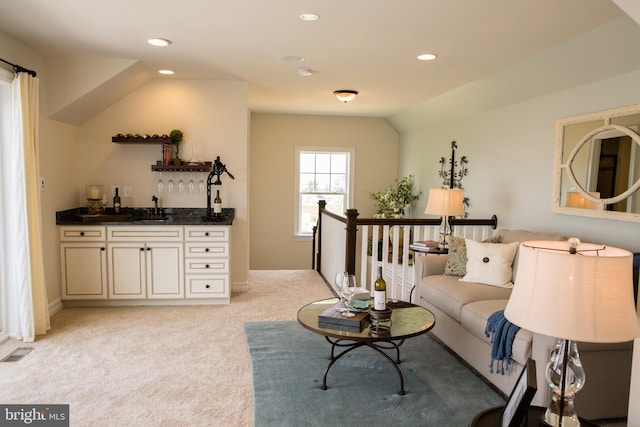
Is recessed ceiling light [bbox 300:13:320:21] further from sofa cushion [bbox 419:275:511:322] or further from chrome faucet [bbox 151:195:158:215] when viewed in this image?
chrome faucet [bbox 151:195:158:215]

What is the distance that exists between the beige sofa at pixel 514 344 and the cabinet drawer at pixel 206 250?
1968 millimetres

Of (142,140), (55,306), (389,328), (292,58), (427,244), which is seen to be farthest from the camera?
(142,140)

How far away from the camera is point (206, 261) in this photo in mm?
4770

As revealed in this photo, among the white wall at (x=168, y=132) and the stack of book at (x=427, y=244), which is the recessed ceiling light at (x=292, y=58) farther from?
the stack of book at (x=427, y=244)

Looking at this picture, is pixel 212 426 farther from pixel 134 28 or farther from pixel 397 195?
pixel 397 195

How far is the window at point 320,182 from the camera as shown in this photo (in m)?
7.77

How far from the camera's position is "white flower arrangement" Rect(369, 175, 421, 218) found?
283 inches

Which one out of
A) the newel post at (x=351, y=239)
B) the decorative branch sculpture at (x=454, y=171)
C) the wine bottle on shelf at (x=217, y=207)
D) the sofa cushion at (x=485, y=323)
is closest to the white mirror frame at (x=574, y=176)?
the sofa cushion at (x=485, y=323)

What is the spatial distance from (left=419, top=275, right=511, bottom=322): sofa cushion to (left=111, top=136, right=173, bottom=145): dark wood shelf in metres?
2.99

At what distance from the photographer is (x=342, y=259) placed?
16.4 feet

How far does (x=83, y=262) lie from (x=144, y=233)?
25.9 inches

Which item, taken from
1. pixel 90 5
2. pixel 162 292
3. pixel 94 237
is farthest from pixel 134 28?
pixel 162 292

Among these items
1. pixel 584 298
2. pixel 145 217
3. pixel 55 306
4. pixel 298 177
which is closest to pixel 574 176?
pixel 584 298

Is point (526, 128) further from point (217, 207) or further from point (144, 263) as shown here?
point (144, 263)
